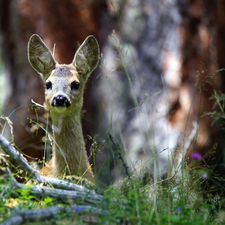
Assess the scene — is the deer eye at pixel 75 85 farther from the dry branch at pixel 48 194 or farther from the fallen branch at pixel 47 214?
the fallen branch at pixel 47 214

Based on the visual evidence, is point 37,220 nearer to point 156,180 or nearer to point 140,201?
point 140,201

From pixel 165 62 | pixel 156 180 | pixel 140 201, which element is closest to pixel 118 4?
pixel 165 62

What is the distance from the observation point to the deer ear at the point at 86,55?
16.5ft

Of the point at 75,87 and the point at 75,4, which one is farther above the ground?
the point at 75,4

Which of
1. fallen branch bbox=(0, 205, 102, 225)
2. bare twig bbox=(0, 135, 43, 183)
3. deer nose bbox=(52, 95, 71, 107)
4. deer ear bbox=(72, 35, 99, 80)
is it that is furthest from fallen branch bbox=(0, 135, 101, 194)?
deer ear bbox=(72, 35, 99, 80)

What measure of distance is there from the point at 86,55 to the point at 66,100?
0.94m

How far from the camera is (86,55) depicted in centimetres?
515

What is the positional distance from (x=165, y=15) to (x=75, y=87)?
389 cm

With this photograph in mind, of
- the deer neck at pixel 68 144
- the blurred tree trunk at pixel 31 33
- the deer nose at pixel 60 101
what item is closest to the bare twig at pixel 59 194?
the deer neck at pixel 68 144

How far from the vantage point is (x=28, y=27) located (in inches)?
318

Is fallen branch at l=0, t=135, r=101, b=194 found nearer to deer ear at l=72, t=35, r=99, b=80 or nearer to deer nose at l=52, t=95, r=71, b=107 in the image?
deer nose at l=52, t=95, r=71, b=107

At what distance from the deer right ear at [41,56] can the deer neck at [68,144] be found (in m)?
0.64

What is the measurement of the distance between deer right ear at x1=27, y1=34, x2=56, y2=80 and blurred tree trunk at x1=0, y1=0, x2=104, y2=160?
9.45 feet

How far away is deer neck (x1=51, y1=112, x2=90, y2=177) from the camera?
432 centimetres
